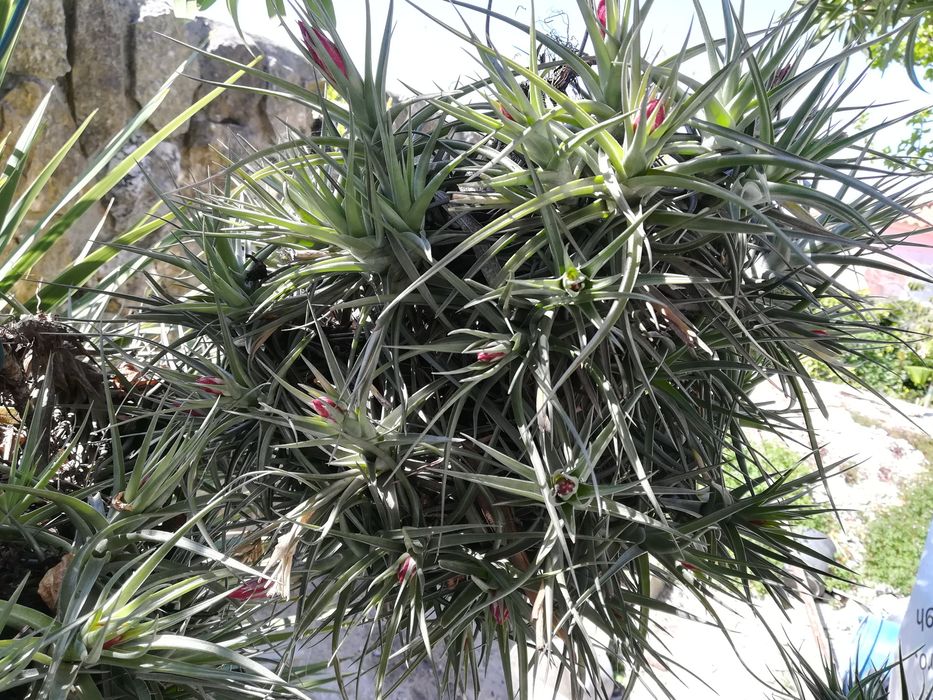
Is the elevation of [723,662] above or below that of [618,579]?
below

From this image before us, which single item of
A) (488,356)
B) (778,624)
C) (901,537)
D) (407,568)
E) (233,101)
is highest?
(233,101)

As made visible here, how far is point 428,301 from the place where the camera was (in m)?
0.46

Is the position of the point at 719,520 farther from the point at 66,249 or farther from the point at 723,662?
the point at 66,249

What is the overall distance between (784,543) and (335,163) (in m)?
0.44

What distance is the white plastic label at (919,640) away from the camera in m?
0.76

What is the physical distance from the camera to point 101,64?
9.82ft

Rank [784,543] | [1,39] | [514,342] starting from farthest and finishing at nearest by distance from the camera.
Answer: [1,39]
[784,543]
[514,342]

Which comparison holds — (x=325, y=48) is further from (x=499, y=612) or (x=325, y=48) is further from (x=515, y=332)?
(x=499, y=612)

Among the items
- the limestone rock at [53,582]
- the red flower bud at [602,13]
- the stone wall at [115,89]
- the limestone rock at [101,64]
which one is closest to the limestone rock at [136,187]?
the stone wall at [115,89]

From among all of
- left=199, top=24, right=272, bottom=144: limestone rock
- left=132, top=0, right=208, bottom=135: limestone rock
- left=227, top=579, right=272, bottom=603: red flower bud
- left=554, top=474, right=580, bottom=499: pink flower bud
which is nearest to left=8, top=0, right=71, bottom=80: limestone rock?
left=132, top=0, right=208, bottom=135: limestone rock

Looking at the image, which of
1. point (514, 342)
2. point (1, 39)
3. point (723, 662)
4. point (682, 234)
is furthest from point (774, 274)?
point (723, 662)

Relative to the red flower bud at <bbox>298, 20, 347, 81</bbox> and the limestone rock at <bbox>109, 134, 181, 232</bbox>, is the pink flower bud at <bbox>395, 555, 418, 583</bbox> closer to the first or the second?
the red flower bud at <bbox>298, 20, 347, 81</bbox>

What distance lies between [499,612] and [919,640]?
56cm

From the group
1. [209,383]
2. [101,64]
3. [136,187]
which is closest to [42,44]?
[101,64]
